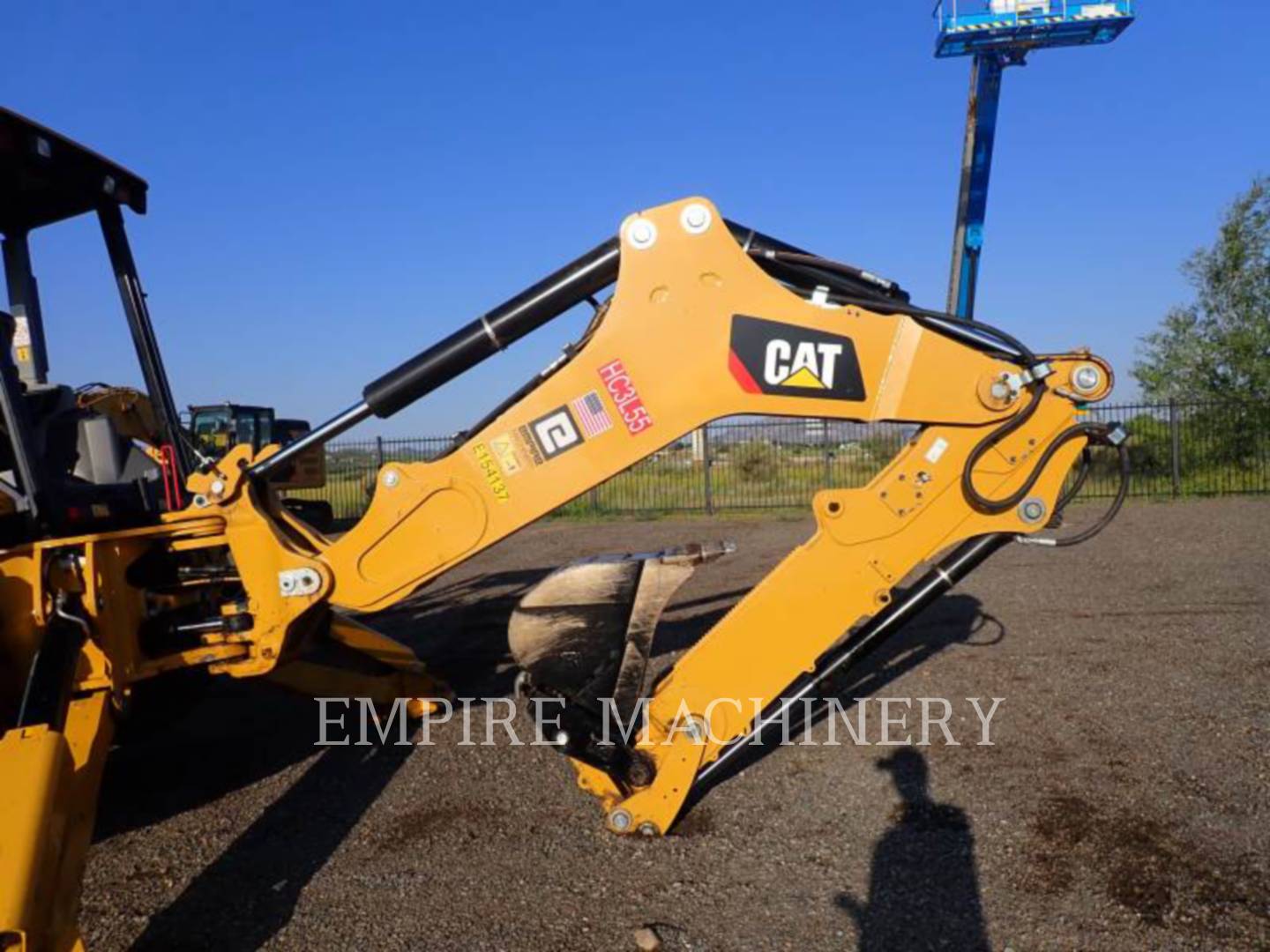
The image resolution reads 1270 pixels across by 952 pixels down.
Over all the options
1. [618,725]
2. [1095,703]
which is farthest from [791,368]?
[1095,703]

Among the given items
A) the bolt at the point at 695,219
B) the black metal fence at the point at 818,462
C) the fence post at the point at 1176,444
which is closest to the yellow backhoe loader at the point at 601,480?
the bolt at the point at 695,219

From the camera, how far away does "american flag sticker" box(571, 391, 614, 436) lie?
3441 mm

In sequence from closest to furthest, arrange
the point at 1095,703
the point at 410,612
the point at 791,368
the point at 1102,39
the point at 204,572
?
the point at 791,368 → the point at 204,572 → the point at 1095,703 → the point at 410,612 → the point at 1102,39

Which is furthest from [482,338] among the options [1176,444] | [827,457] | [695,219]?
[1176,444]

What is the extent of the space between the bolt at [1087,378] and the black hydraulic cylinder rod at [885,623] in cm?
62

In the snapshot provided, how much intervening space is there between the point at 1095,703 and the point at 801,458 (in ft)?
44.3

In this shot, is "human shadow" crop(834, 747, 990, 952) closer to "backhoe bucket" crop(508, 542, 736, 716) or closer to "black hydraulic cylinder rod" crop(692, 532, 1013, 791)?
"black hydraulic cylinder rod" crop(692, 532, 1013, 791)

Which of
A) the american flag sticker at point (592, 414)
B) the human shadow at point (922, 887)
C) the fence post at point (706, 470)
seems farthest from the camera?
the fence post at point (706, 470)

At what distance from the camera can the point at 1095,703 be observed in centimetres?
536

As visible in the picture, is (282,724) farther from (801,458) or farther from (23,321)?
(801,458)

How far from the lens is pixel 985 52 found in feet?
56.0

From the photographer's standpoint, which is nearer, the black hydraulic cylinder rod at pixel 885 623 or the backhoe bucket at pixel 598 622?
the black hydraulic cylinder rod at pixel 885 623

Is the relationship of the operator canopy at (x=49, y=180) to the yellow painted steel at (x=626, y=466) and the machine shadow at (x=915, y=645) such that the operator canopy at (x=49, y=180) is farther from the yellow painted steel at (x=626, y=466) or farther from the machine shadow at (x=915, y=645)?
the machine shadow at (x=915, y=645)

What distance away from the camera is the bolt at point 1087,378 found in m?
3.39
